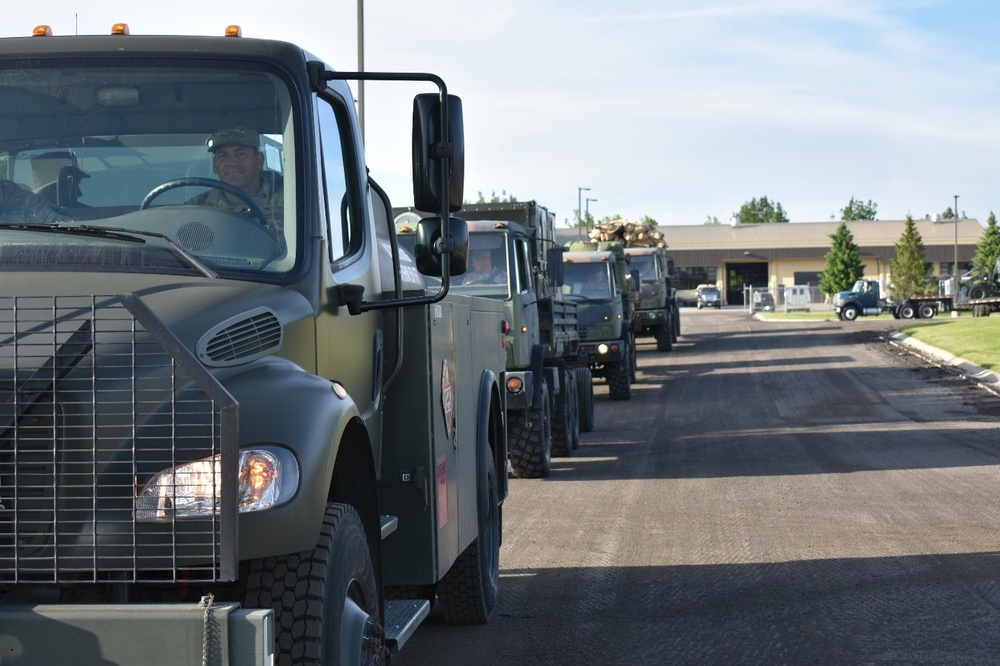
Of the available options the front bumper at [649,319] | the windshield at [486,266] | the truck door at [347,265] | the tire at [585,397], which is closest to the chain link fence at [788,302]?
the front bumper at [649,319]

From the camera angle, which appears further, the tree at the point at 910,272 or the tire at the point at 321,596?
the tree at the point at 910,272

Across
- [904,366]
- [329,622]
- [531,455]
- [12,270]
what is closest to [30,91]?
[12,270]

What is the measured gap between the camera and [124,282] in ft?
12.4

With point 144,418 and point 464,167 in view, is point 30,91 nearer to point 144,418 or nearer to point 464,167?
point 464,167

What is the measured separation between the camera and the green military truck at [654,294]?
34.3m

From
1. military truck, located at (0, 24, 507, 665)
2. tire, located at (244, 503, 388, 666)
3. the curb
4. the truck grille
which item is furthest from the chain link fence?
the truck grille

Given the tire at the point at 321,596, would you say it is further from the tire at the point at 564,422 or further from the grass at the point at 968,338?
the grass at the point at 968,338

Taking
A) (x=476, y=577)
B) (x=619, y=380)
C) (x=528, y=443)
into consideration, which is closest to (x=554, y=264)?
(x=528, y=443)

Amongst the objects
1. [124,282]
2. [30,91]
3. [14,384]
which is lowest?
[14,384]

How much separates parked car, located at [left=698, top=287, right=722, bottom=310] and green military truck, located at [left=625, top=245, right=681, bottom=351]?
5054 centimetres

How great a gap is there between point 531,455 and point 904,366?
61.2 feet

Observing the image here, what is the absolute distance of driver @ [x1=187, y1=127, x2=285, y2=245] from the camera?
169 inches

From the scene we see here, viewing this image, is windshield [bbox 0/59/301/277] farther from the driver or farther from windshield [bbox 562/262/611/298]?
windshield [bbox 562/262/611/298]

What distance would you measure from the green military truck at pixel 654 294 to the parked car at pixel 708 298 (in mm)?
50538
